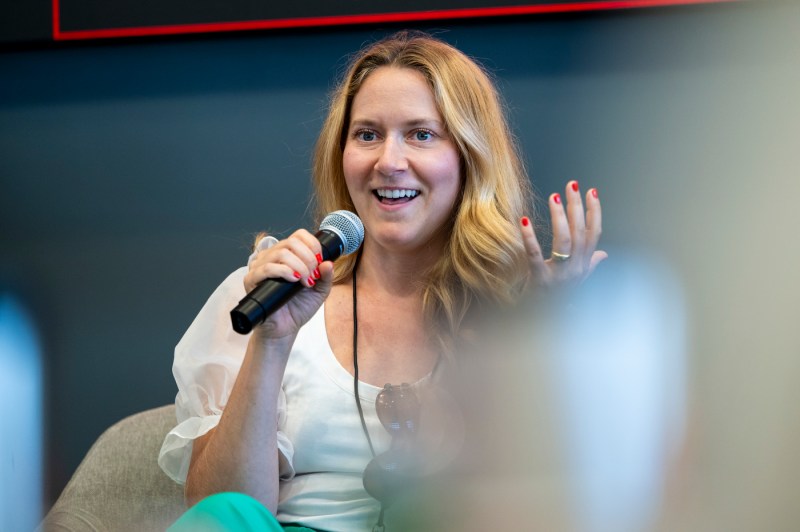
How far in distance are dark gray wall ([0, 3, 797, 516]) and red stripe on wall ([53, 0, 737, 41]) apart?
0.14ft

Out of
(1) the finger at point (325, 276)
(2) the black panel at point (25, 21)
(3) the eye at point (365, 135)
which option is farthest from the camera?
(2) the black panel at point (25, 21)

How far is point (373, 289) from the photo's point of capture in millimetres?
1564

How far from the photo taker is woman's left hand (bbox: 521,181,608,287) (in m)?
1.31

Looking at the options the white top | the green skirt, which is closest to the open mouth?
the white top

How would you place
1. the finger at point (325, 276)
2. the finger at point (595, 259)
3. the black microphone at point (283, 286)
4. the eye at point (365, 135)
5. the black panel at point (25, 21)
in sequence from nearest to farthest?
1. the black microphone at point (283, 286)
2. the finger at point (325, 276)
3. the finger at point (595, 259)
4. the eye at point (365, 135)
5. the black panel at point (25, 21)


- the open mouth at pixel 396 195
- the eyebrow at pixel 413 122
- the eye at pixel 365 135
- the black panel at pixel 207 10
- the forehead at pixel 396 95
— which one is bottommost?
the open mouth at pixel 396 195

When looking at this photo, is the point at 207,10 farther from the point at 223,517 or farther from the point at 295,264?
the point at 223,517

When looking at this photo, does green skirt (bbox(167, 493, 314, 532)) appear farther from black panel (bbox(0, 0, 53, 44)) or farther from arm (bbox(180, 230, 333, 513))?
black panel (bbox(0, 0, 53, 44))

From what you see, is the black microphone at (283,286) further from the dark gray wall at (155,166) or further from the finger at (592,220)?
the dark gray wall at (155,166)

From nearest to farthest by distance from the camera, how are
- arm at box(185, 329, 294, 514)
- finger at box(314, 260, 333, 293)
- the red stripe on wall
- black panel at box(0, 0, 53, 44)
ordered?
finger at box(314, 260, 333, 293) < arm at box(185, 329, 294, 514) < the red stripe on wall < black panel at box(0, 0, 53, 44)

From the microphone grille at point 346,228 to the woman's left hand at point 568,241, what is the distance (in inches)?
9.6

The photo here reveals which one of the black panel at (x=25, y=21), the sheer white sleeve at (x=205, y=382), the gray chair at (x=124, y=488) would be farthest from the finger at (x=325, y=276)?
the black panel at (x=25, y=21)

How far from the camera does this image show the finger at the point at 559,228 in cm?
130

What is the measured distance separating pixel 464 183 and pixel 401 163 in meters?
0.15
